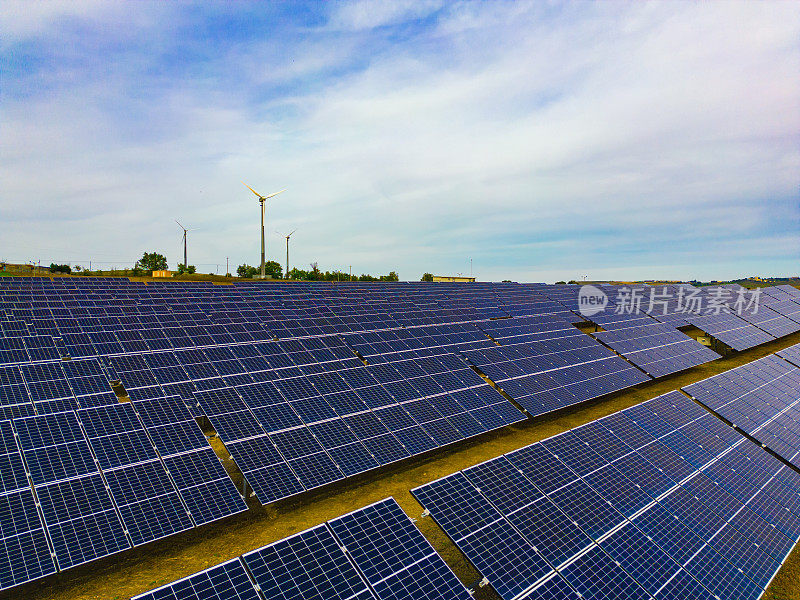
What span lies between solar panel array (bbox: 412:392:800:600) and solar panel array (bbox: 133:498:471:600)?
1083 mm

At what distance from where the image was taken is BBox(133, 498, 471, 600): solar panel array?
841 centimetres

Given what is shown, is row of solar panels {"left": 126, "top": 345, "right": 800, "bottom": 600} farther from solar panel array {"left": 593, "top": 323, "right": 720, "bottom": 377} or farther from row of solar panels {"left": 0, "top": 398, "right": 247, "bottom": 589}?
solar panel array {"left": 593, "top": 323, "right": 720, "bottom": 377}

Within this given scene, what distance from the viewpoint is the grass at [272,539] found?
1147 centimetres

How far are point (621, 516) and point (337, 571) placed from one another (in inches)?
337

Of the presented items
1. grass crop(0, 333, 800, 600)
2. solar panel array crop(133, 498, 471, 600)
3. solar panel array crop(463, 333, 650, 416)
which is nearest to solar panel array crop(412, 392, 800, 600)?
solar panel array crop(133, 498, 471, 600)

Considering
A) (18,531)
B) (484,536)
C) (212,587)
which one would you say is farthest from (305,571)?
(18,531)

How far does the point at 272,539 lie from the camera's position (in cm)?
1381

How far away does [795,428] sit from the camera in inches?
809

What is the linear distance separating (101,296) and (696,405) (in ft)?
135

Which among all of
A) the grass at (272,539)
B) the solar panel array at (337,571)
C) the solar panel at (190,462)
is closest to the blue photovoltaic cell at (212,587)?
the solar panel array at (337,571)

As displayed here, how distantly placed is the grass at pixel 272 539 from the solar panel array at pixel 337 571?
2889 mm

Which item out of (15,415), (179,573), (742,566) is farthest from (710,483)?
(15,415)

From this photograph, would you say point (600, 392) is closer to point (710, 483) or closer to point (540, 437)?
point (540, 437)

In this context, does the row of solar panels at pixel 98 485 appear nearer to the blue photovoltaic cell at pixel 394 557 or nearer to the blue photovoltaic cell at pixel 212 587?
the blue photovoltaic cell at pixel 212 587
